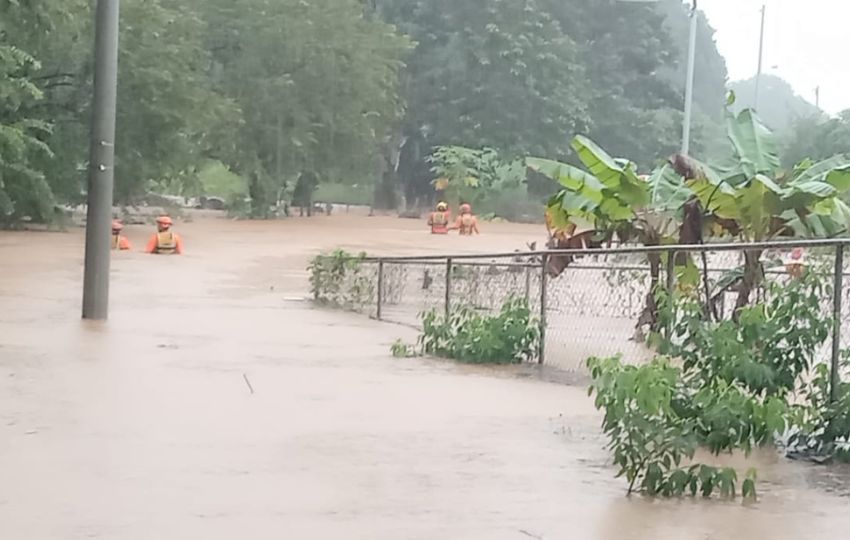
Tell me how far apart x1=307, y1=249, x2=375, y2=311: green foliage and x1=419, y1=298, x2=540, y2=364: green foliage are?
6.86m

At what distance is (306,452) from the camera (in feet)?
24.8

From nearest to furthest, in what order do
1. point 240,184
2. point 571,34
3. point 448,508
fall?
point 448,508 < point 240,184 < point 571,34

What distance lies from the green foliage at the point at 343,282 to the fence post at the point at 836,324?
12.1 meters

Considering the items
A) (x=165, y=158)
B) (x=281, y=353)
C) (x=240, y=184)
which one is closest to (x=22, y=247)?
(x=165, y=158)

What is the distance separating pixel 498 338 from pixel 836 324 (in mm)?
4948

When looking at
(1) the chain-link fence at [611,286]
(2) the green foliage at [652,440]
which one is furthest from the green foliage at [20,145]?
(2) the green foliage at [652,440]

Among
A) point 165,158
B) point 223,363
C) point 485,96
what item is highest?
point 485,96

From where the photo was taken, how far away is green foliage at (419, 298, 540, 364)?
483 inches

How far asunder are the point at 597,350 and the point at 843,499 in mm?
5736

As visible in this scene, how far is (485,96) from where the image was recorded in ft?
210

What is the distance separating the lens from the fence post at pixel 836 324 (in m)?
7.66

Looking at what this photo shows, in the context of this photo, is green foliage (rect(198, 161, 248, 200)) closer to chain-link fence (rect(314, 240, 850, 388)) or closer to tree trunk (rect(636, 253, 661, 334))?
chain-link fence (rect(314, 240, 850, 388))

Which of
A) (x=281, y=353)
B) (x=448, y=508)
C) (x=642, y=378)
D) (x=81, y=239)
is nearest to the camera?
(x=448, y=508)

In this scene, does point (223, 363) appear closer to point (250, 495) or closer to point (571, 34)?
point (250, 495)
